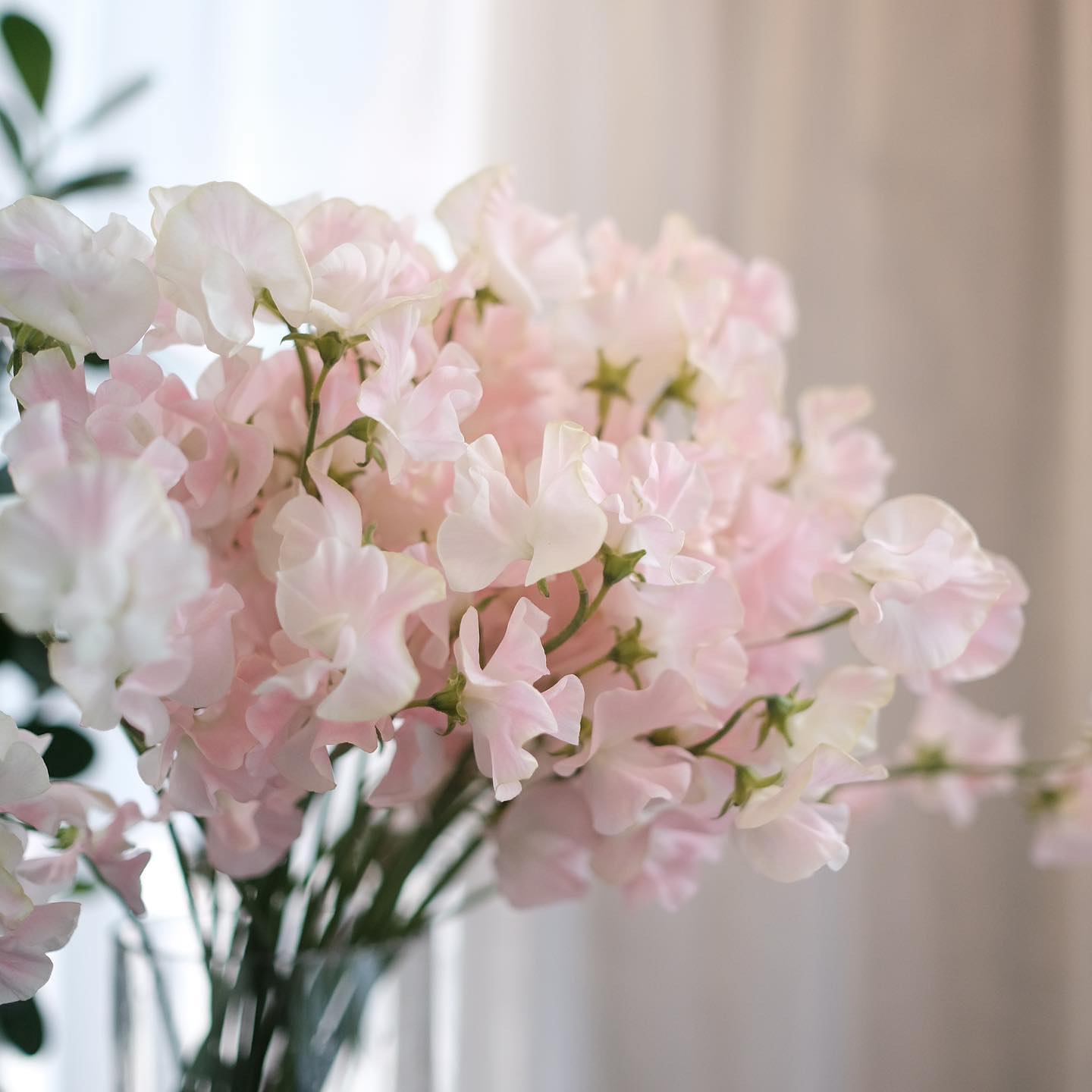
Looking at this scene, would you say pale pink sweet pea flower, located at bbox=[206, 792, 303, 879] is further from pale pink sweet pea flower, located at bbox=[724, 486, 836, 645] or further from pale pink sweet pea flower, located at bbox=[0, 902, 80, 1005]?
pale pink sweet pea flower, located at bbox=[724, 486, 836, 645]

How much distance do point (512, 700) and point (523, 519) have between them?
0.06m

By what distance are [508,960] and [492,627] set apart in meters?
0.70

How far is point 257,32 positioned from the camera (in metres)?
1.11

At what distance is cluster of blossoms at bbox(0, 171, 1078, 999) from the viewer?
12.8 inches

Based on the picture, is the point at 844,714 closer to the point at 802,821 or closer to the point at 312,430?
the point at 802,821

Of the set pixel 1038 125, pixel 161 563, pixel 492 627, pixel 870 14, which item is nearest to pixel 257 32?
pixel 870 14

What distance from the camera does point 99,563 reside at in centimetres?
26

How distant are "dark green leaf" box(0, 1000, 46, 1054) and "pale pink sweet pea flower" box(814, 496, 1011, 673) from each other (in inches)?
17.2

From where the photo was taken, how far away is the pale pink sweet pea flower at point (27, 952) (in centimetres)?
37

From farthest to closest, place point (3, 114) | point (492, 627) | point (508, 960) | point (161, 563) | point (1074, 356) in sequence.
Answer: point (508, 960)
point (1074, 356)
point (3, 114)
point (492, 627)
point (161, 563)

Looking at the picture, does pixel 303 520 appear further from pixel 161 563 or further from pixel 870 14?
pixel 870 14

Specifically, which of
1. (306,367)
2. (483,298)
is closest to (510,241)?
(483,298)

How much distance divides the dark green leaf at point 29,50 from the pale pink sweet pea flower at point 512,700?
58 cm

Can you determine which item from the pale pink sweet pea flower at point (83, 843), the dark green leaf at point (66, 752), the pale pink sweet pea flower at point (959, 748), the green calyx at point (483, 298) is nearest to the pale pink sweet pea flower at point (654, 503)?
the green calyx at point (483, 298)
